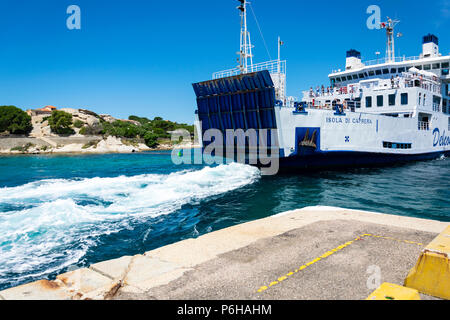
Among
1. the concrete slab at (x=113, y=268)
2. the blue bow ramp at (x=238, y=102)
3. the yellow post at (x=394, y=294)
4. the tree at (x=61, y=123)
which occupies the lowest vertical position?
the concrete slab at (x=113, y=268)

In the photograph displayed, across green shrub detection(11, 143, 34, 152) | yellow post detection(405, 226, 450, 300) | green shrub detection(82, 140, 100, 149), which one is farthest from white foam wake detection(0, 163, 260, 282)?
green shrub detection(11, 143, 34, 152)

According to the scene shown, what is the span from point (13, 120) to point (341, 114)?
82678 millimetres

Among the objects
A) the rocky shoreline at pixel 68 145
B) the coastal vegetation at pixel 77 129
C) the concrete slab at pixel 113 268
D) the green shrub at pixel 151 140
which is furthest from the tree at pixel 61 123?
the concrete slab at pixel 113 268

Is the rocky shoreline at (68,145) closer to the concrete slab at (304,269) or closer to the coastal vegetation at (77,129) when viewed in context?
the coastal vegetation at (77,129)

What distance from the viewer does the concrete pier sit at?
351 cm

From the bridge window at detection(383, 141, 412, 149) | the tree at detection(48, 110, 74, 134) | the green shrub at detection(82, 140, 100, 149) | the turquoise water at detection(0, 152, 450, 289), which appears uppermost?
the tree at detection(48, 110, 74, 134)

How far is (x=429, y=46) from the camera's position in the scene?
1197 inches

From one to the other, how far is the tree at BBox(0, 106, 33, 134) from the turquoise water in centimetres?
7432

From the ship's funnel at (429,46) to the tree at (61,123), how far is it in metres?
78.8

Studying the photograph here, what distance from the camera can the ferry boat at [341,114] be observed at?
17031 millimetres

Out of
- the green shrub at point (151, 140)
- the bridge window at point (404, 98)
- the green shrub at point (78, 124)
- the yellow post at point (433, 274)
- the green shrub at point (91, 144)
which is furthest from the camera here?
the green shrub at point (78, 124)

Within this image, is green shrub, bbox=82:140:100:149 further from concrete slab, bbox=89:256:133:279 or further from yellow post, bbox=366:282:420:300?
yellow post, bbox=366:282:420:300

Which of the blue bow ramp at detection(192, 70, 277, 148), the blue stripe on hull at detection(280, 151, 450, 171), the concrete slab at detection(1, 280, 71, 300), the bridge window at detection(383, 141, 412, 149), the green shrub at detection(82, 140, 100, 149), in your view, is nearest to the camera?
the concrete slab at detection(1, 280, 71, 300)
